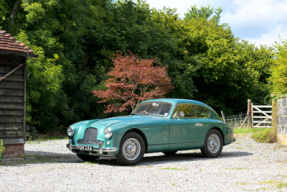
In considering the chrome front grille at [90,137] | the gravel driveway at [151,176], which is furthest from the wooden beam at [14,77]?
the chrome front grille at [90,137]

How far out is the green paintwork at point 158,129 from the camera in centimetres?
858

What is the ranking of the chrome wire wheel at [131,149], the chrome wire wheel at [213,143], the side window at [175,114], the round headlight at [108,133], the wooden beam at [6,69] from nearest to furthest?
1. the round headlight at [108,133]
2. the chrome wire wheel at [131,149]
3. the wooden beam at [6,69]
4. the side window at [175,114]
5. the chrome wire wheel at [213,143]

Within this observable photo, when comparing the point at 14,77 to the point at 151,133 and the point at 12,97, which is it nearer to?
the point at 12,97

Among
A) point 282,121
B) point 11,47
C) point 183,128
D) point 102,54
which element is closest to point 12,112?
point 11,47

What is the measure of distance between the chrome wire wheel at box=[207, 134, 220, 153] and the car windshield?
5.42 ft

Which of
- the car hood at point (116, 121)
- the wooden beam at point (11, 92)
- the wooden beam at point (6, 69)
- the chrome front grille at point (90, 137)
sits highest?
the wooden beam at point (6, 69)

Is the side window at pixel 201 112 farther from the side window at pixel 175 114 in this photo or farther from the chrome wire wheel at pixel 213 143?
the side window at pixel 175 114

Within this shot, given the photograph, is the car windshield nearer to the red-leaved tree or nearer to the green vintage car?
the green vintage car

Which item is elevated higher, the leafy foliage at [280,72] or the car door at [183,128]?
the leafy foliage at [280,72]

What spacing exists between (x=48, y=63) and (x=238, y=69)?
22.6 metres

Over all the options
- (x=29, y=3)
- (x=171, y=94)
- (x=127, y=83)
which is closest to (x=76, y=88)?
(x=127, y=83)

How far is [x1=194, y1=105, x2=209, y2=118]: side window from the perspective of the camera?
10509 millimetres

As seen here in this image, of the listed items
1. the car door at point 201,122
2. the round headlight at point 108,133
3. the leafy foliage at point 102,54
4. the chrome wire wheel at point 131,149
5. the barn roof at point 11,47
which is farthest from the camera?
the leafy foliage at point 102,54

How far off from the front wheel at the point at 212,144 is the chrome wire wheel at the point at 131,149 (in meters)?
2.37
